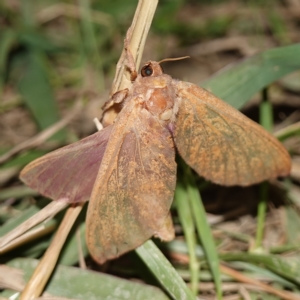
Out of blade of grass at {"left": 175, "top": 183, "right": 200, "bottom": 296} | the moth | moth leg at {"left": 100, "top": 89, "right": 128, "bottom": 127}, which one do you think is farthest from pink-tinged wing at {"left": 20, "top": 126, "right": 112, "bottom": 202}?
blade of grass at {"left": 175, "top": 183, "right": 200, "bottom": 296}

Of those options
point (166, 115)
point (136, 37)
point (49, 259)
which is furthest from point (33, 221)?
point (136, 37)

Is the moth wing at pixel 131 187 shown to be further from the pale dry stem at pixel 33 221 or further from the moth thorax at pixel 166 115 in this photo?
the pale dry stem at pixel 33 221

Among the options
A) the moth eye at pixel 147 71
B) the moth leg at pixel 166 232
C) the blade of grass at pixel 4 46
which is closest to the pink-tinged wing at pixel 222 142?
the moth eye at pixel 147 71

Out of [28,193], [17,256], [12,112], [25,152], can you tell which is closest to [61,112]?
[12,112]

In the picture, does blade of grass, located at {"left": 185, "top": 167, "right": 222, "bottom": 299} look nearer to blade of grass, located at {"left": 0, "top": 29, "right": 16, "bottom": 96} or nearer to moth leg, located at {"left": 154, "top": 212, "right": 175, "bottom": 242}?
moth leg, located at {"left": 154, "top": 212, "right": 175, "bottom": 242}

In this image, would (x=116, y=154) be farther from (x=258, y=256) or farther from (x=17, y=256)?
(x=258, y=256)
